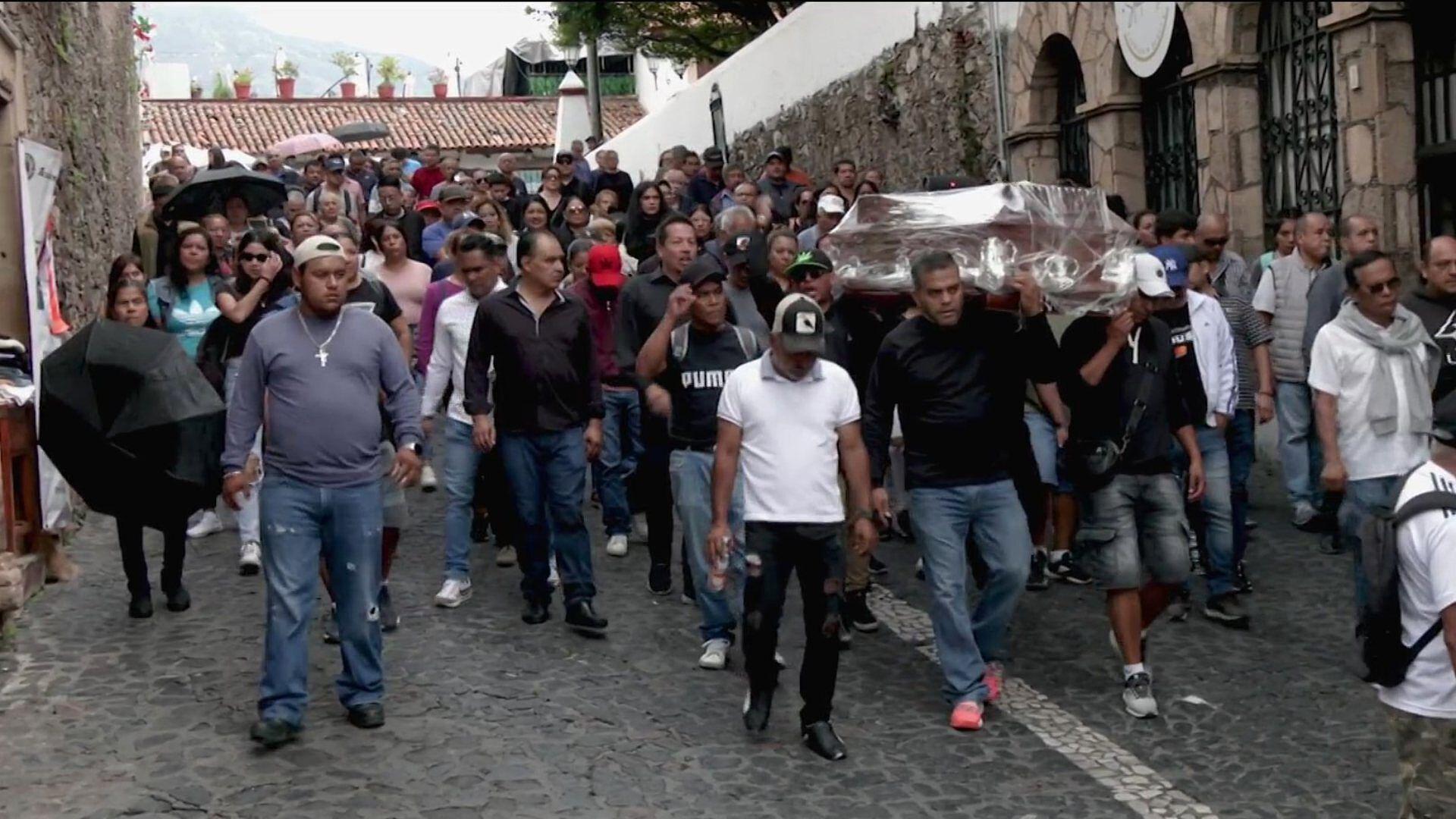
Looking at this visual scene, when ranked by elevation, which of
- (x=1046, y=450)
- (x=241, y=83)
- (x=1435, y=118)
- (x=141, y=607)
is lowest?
(x=141, y=607)

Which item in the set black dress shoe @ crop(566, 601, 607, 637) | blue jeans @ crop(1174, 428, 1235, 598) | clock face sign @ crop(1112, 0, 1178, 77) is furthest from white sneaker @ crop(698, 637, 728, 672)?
clock face sign @ crop(1112, 0, 1178, 77)

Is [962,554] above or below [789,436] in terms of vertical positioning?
below

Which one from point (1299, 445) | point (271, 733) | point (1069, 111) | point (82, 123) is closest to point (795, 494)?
point (271, 733)

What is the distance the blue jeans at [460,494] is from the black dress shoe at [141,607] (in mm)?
1421

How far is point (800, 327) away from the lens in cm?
621

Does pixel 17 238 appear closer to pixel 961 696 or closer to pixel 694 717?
pixel 694 717

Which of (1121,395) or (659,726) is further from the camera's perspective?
(1121,395)

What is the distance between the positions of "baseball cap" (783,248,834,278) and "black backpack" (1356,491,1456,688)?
3647 mm

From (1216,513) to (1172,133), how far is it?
20.0 ft

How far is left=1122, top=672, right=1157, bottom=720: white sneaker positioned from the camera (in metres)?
6.50

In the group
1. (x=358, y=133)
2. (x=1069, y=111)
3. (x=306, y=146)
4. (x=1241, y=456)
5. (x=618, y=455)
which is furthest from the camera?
(x=358, y=133)

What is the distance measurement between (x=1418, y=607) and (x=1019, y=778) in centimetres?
177

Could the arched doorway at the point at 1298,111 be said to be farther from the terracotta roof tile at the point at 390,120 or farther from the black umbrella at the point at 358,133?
the terracotta roof tile at the point at 390,120

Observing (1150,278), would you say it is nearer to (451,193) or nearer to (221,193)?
(221,193)
